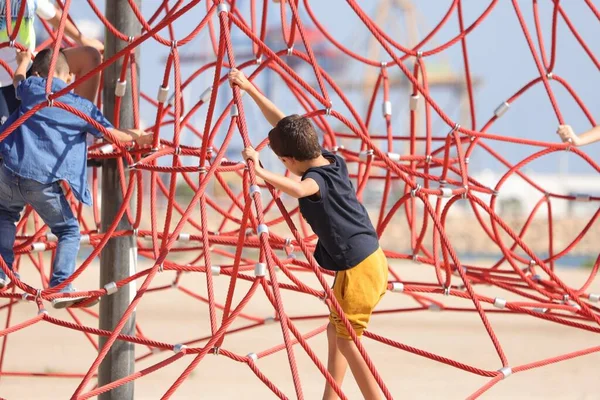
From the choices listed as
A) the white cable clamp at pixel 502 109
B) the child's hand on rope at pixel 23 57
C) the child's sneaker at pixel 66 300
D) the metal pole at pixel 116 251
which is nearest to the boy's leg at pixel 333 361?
the child's sneaker at pixel 66 300

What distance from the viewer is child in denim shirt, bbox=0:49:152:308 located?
9.75 ft

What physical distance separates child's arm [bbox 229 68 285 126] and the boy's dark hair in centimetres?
16

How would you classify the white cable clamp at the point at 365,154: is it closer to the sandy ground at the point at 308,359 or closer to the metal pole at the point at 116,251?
the metal pole at the point at 116,251

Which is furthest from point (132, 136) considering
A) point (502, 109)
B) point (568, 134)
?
point (502, 109)

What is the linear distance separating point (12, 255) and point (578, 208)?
36.6 metres

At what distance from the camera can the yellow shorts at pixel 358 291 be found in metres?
2.68

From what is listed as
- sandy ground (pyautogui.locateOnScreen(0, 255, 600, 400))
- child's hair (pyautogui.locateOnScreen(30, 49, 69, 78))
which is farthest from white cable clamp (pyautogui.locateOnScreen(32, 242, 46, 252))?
sandy ground (pyautogui.locateOnScreen(0, 255, 600, 400))

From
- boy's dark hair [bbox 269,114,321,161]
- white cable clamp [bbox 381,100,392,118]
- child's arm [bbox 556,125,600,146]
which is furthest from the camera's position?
white cable clamp [bbox 381,100,392,118]

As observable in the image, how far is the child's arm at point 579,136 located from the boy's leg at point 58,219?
1624mm

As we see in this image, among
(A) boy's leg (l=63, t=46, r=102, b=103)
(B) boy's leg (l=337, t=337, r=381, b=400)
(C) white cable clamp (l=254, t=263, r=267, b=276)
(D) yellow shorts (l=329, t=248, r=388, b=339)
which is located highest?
(A) boy's leg (l=63, t=46, r=102, b=103)

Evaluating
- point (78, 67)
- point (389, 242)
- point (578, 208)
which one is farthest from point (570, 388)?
point (578, 208)

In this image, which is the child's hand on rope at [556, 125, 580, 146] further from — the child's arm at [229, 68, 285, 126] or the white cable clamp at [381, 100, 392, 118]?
the child's arm at [229, 68, 285, 126]

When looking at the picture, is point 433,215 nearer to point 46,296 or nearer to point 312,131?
point 312,131

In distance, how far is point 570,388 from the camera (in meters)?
6.09
